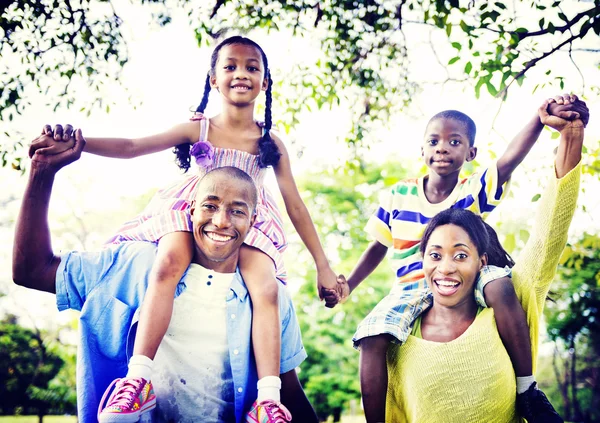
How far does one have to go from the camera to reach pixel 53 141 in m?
2.60

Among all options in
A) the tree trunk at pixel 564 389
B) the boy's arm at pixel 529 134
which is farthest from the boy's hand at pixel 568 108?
the tree trunk at pixel 564 389

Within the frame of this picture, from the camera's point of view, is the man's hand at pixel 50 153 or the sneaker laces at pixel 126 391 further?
the man's hand at pixel 50 153

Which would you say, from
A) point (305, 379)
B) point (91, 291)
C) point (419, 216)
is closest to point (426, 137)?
point (419, 216)

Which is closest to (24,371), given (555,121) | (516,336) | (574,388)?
(574,388)

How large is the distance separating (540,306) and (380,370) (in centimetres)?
79

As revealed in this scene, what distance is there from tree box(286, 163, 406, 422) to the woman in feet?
36.4

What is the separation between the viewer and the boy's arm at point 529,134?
2641mm

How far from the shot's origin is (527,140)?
9.59 feet

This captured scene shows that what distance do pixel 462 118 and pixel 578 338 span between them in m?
14.8

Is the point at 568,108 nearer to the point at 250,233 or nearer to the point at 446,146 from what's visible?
the point at 446,146

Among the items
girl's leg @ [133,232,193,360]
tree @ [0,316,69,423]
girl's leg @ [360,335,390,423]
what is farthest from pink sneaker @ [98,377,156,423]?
tree @ [0,316,69,423]

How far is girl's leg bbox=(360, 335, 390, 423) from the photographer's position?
8.70 ft

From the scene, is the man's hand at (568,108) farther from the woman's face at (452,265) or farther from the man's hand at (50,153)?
the man's hand at (50,153)

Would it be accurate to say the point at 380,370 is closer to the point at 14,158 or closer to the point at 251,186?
the point at 251,186
